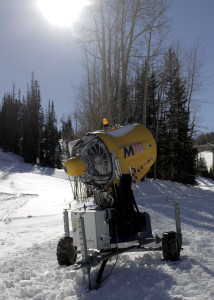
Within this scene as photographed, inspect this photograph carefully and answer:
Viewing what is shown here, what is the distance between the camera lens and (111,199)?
4.36m

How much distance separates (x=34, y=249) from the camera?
222 inches


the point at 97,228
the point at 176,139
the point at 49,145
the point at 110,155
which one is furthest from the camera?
the point at 49,145

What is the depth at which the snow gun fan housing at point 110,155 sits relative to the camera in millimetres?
4297

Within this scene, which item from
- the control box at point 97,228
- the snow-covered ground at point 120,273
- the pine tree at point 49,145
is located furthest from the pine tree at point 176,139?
the pine tree at point 49,145

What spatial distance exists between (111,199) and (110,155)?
27.0 inches

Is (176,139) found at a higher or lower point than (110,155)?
higher

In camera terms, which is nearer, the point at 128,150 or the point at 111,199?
the point at 111,199

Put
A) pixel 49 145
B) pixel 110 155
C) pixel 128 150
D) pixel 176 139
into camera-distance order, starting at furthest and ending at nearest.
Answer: pixel 49 145 → pixel 176 139 → pixel 128 150 → pixel 110 155

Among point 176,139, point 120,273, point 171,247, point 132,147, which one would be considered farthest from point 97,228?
point 176,139

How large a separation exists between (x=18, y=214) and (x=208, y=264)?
8.25 metres

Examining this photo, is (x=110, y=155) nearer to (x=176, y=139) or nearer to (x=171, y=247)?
(x=171, y=247)

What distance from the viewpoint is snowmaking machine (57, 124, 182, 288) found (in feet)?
13.3

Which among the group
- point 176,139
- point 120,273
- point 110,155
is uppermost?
point 176,139

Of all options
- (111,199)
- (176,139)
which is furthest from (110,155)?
(176,139)
